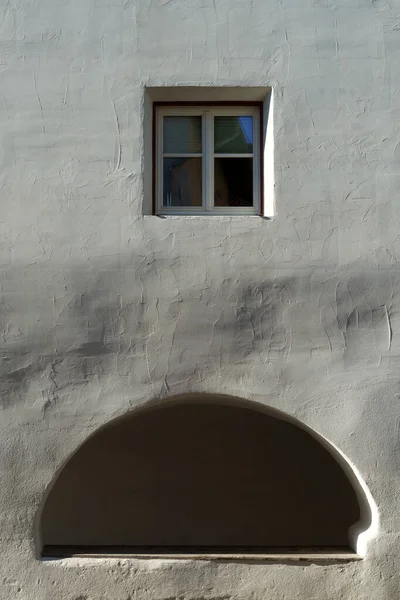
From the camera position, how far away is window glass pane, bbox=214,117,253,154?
5582 mm

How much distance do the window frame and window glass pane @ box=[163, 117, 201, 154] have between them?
39mm

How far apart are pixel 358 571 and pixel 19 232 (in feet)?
10.3

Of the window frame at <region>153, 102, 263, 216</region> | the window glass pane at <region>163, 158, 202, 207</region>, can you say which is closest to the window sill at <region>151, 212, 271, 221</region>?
the window frame at <region>153, 102, 263, 216</region>

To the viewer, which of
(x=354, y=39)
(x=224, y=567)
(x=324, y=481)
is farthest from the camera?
(x=324, y=481)

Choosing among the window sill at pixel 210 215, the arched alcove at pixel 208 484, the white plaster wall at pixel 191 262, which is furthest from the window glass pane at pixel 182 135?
the arched alcove at pixel 208 484

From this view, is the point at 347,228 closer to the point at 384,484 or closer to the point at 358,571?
the point at 384,484

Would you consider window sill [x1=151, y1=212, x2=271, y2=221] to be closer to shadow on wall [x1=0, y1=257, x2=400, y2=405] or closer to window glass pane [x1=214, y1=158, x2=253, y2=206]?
window glass pane [x1=214, y1=158, x2=253, y2=206]

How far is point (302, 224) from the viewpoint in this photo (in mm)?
5227

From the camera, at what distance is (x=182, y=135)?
5.61m

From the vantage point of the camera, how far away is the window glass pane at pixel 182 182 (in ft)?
18.2

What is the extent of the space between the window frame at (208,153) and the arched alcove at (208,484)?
2674mm

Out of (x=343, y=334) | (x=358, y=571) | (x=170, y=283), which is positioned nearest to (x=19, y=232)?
(x=170, y=283)

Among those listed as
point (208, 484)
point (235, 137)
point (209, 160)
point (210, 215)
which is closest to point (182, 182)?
point (209, 160)

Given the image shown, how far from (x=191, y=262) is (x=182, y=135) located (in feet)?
3.34
